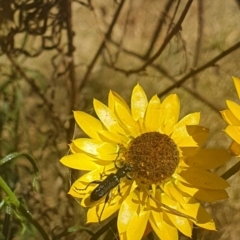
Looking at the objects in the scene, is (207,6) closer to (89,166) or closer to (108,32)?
(108,32)

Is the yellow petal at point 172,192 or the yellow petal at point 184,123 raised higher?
the yellow petal at point 184,123

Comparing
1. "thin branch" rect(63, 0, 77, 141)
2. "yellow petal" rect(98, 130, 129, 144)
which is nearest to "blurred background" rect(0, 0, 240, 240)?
"thin branch" rect(63, 0, 77, 141)

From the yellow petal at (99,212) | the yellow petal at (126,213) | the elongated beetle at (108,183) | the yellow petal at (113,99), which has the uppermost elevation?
the yellow petal at (113,99)

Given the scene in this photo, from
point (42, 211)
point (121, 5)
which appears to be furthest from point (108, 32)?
point (42, 211)

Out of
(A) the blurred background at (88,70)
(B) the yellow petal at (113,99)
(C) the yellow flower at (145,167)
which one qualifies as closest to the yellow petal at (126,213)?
(C) the yellow flower at (145,167)

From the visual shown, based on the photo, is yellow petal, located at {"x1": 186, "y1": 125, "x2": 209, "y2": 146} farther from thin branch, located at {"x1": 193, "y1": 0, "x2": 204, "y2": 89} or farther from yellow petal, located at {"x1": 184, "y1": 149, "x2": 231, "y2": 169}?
thin branch, located at {"x1": 193, "y1": 0, "x2": 204, "y2": 89}

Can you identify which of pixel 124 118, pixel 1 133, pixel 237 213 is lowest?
pixel 237 213

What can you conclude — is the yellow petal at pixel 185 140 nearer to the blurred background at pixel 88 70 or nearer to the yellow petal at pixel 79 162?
the yellow petal at pixel 79 162
